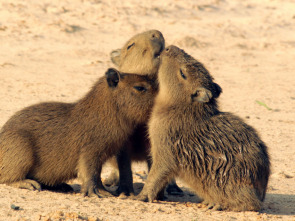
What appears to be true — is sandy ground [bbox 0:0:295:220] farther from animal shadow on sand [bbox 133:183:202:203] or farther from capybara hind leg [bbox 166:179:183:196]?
capybara hind leg [bbox 166:179:183:196]

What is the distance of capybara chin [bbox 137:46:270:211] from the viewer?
5.70m

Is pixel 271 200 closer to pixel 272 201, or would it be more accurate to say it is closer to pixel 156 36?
pixel 272 201

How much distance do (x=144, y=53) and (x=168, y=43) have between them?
281 inches

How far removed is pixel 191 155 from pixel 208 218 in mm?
702

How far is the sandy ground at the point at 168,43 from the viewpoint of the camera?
18.5 feet

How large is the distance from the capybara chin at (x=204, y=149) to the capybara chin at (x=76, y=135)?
0.37 meters

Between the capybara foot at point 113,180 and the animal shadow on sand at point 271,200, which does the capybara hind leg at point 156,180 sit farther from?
the capybara foot at point 113,180

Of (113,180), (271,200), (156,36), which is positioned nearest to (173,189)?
(113,180)

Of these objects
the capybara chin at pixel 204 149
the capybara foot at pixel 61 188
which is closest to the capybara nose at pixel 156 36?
the capybara chin at pixel 204 149

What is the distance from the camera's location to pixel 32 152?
242 inches

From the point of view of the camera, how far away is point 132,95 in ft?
20.5

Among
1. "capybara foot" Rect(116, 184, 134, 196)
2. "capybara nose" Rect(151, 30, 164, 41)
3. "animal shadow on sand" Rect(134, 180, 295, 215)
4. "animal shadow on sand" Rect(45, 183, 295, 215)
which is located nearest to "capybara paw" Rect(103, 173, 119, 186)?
"animal shadow on sand" Rect(45, 183, 295, 215)

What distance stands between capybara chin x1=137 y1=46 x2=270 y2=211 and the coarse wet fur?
48 centimetres

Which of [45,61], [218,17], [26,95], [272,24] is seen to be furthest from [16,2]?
[272,24]
